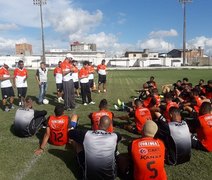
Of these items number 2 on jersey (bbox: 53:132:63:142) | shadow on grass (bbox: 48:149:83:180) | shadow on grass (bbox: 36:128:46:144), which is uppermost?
number 2 on jersey (bbox: 53:132:63:142)

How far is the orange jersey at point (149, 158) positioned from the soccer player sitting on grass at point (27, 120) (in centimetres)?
401

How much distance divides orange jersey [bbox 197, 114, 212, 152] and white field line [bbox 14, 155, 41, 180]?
3937 millimetres

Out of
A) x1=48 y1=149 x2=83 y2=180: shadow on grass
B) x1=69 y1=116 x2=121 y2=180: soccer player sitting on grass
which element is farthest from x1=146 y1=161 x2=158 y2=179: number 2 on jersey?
x1=48 y1=149 x2=83 y2=180: shadow on grass

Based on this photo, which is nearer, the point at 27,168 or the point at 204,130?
the point at 27,168

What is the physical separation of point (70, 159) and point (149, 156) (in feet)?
8.12

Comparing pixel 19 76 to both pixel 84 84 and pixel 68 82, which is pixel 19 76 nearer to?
pixel 68 82

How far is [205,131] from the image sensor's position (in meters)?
6.58

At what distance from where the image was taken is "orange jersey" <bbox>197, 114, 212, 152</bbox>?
6.55 metres

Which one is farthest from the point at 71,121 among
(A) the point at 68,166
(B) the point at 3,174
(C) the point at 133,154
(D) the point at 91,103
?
(D) the point at 91,103

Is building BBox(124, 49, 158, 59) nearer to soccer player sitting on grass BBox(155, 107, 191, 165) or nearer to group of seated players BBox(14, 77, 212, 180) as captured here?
group of seated players BBox(14, 77, 212, 180)

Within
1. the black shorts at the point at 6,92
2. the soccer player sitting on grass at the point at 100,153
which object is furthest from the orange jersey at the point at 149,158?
the black shorts at the point at 6,92

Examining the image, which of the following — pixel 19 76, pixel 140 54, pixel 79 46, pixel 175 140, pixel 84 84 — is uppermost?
pixel 79 46

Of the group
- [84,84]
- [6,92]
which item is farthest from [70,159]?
[6,92]

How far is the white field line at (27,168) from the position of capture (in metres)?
5.72
